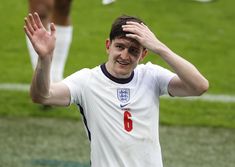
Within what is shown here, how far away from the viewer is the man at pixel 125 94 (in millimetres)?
4059

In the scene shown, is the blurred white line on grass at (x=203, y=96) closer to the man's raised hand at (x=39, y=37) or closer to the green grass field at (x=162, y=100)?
the green grass field at (x=162, y=100)

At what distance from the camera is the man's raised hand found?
3.85 meters

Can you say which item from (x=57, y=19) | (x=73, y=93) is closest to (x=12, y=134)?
(x=57, y=19)

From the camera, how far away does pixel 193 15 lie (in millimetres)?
12195

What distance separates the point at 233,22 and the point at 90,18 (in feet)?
6.72

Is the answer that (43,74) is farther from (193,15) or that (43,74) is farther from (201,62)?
(193,15)

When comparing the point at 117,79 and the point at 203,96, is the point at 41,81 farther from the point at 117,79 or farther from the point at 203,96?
the point at 203,96

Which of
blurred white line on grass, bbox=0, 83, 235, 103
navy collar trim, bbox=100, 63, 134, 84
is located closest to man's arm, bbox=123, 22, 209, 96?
navy collar trim, bbox=100, 63, 134, 84

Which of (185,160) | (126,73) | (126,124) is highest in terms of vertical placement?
(126,73)

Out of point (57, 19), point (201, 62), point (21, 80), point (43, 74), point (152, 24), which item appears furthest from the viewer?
point (152, 24)

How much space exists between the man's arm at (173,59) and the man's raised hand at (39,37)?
0.38 metres

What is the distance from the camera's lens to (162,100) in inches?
319

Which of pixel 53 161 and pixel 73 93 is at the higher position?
pixel 73 93

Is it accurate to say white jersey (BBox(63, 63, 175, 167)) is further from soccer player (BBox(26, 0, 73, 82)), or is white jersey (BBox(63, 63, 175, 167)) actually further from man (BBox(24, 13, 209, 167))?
soccer player (BBox(26, 0, 73, 82))
